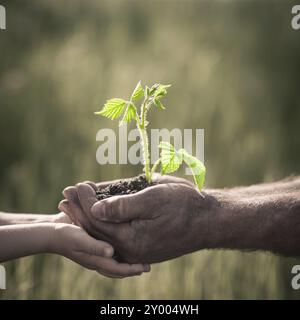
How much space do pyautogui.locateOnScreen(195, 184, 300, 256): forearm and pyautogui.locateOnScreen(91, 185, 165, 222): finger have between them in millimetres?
120

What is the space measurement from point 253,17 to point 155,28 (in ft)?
1.81

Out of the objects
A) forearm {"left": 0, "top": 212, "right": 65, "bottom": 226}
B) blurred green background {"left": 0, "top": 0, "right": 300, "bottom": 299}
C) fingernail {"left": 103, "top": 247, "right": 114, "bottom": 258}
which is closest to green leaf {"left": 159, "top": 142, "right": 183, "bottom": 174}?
fingernail {"left": 103, "top": 247, "right": 114, "bottom": 258}

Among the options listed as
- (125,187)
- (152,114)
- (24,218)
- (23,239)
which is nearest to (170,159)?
(125,187)

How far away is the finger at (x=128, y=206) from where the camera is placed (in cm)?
112

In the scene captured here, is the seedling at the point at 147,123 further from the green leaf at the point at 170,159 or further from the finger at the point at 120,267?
the finger at the point at 120,267

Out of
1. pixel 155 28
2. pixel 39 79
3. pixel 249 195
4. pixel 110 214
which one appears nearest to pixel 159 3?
pixel 155 28

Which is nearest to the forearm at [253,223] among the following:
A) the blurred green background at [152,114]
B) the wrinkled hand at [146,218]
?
the wrinkled hand at [146,218]

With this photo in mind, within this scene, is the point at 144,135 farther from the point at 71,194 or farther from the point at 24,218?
the point at 24,218

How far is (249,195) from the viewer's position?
135 cm

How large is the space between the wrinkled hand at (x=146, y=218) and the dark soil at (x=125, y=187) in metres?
0.03

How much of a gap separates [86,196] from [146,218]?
5.4 inches

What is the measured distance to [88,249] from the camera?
3.90 feet

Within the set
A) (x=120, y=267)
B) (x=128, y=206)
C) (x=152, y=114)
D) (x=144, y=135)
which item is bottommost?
(x=120, y=267)
